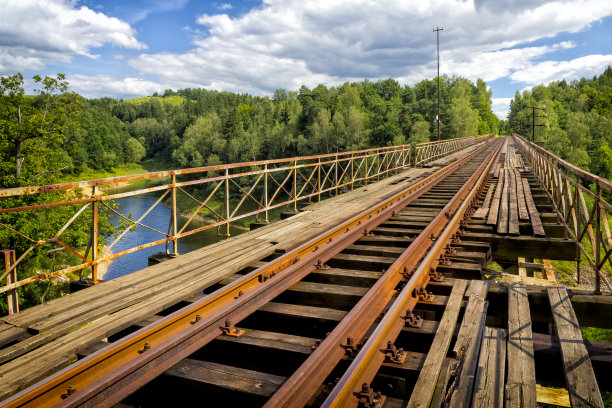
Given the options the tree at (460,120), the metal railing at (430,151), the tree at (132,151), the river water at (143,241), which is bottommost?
the river water at (143,241)

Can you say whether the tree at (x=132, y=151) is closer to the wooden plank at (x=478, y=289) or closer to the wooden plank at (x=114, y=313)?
the wooden plank at (x=114, y=313)

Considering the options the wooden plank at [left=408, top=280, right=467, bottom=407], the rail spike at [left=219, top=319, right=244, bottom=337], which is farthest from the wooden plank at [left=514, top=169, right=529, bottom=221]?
the rail spike at [left=219, top=319, right=244, bottom=337]

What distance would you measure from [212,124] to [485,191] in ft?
340

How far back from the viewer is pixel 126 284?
4.57 meters

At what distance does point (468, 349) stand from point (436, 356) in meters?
0.30

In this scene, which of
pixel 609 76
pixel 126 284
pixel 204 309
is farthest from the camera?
pixel 609 76

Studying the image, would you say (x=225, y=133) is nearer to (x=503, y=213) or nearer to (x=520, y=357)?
(x=503, y=213)

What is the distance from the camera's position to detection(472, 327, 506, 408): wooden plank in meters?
2.52

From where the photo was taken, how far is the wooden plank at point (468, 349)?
2.59 meters

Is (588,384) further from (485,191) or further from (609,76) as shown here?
(609,76)

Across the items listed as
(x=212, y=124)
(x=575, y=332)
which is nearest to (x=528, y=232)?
(x=575, y=332)

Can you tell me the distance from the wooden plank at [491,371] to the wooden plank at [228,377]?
1.21 m

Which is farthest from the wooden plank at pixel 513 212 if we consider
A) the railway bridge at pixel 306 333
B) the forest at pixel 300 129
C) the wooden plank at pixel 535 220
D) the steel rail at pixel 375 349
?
the forest at pixel 300 129

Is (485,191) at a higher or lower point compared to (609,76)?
lower
